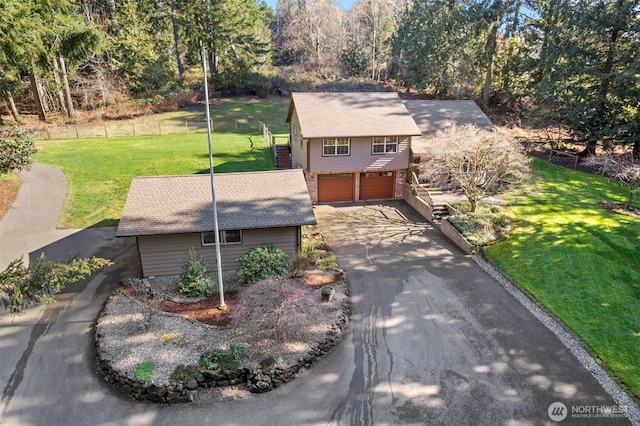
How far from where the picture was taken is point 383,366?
454 inches

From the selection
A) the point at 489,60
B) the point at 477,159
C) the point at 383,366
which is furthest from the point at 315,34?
the point at 383,366

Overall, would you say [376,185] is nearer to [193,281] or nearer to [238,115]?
[193,281]

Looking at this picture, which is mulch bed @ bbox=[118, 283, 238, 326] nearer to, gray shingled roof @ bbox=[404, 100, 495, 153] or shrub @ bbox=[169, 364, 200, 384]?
shrub @ bbox=[169, 364, 200, 384]

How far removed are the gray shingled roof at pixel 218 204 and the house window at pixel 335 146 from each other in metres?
4.93

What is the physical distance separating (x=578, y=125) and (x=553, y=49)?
22.0 feet

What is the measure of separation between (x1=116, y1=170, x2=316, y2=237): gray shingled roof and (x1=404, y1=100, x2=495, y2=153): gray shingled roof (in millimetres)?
10477

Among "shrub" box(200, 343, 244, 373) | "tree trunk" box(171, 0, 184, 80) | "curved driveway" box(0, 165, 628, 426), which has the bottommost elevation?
"curved driveway" box(0, 165, 628, 426)

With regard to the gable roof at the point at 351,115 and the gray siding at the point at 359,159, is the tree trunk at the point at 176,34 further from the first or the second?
the gray siding at the point at 359,159

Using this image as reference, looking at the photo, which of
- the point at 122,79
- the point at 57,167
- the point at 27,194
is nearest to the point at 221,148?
the point at 57,167

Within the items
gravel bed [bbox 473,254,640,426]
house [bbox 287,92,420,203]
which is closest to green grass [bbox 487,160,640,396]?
gravel bed [bbox 473,254,640,426]

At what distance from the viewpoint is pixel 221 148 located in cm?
3222

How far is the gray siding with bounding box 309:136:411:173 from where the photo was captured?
2300 cm

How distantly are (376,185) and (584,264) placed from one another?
38.8ft

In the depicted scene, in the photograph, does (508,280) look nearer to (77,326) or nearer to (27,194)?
(77,326)
